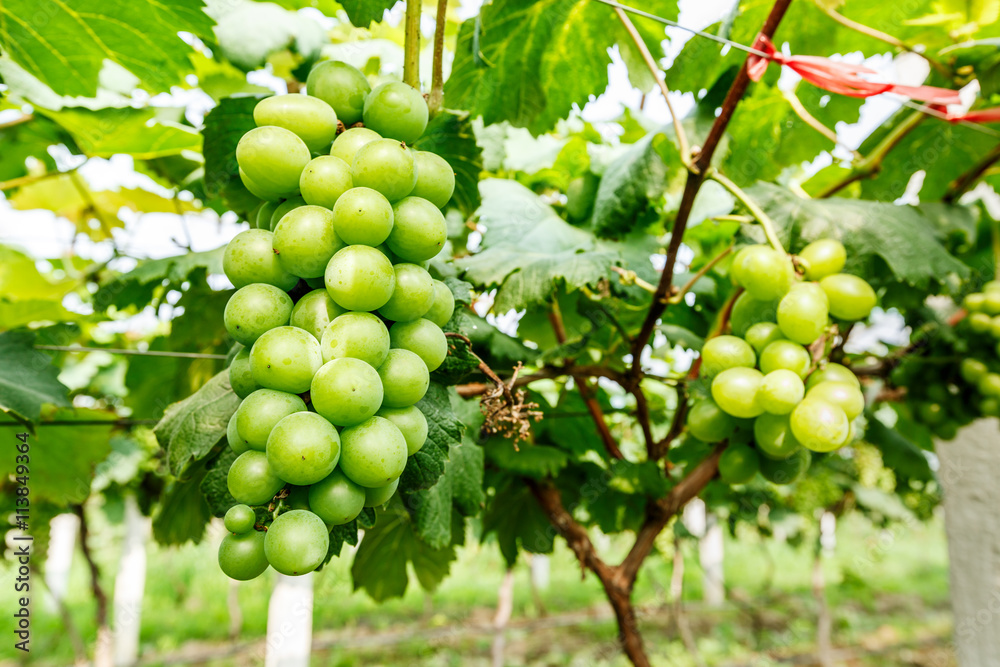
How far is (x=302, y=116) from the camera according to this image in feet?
1.85

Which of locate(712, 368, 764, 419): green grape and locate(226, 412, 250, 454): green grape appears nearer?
locate(226, 412, 250, 454): green grape

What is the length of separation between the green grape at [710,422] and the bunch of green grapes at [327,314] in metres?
0.55

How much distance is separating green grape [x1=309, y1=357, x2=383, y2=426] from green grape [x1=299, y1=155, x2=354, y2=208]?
0.15m

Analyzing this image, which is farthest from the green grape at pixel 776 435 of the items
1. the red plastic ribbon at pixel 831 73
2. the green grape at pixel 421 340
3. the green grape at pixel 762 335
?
the green grape at pixel 421 340

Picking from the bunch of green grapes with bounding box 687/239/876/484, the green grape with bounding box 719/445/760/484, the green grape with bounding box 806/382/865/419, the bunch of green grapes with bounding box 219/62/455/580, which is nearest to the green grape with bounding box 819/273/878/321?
the bunch of green grapes with bounding box 687/239/876/484

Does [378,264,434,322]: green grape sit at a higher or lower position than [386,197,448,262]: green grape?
lower

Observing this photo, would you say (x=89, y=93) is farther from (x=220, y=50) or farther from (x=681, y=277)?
(x=681, y=277)

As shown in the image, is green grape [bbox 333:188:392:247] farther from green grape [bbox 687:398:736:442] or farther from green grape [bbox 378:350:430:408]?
green grape [bbox 687:398:736:442]

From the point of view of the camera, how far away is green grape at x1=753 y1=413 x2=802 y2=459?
87 centimetres

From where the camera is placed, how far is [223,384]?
66 centimetres

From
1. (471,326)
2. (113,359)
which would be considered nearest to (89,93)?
(471,326)

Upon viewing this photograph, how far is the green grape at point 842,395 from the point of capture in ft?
2.70

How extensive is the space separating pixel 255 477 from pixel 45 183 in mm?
1496

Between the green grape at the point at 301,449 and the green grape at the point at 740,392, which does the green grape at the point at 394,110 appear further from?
the green grape at the point at 740,392
